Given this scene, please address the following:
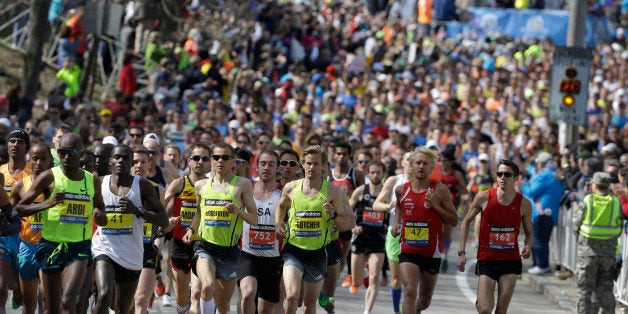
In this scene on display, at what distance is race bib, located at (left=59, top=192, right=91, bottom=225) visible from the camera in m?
11.8

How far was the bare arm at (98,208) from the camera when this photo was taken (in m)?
11.8

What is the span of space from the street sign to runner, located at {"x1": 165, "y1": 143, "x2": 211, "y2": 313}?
29.6 feet

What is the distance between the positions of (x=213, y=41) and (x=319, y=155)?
20.4 meters

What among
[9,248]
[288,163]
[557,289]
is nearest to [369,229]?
[288,163]

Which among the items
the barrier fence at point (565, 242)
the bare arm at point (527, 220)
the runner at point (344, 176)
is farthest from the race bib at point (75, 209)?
the barrier fence at point (565, 242)

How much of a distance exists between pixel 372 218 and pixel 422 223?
2528 mm

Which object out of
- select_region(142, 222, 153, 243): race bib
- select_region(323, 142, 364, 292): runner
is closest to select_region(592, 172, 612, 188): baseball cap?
select_region(323, 142, 364, 292): runner

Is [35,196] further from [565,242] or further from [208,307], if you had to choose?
[565,242]

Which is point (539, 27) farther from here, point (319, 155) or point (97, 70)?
point (319, 155)

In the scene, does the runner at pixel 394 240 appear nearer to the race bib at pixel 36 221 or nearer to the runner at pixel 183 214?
the runner at pixel 183 214

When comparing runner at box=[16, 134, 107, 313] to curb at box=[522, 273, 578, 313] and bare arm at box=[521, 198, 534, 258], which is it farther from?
curb at box=[522, 273, 578, 313]

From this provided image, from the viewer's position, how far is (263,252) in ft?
43.2

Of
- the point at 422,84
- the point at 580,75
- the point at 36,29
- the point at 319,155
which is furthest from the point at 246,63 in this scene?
the point at 319,155

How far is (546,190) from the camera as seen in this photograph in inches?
805
